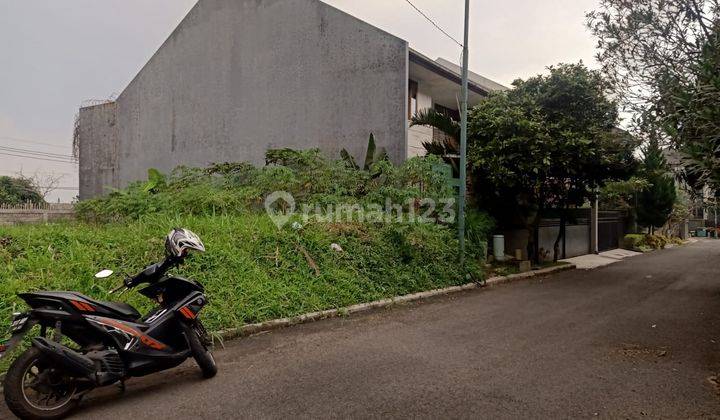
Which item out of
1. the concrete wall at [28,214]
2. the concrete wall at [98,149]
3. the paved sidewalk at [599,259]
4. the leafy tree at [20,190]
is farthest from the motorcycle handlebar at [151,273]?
the leafy tree at [20,190]

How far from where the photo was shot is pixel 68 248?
6445 mm

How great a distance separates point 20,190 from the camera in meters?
30.7

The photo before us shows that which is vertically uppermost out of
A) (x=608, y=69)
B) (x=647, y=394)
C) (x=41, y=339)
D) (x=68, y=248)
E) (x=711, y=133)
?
(x=608, y=69)

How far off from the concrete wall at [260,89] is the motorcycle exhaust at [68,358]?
9.98m

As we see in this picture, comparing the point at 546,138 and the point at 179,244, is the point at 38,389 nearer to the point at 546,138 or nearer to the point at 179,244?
the point at 179,244

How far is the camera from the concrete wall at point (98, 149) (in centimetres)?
2022

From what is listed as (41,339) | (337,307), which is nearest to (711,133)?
(337,307)

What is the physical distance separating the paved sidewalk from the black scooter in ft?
45.4

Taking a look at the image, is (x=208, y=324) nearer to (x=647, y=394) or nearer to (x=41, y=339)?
(x=41, y=339)

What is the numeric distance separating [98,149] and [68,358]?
792 inches

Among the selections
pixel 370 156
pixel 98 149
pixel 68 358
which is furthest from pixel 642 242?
pixel 98 149

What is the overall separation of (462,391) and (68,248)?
566 cm

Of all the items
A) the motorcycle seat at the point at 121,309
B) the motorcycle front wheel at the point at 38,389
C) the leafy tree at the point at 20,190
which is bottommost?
the motorcycle front wheel at the point at 38,389

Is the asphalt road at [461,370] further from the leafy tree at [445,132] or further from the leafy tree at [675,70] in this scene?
the leafy tree at [445,132]
